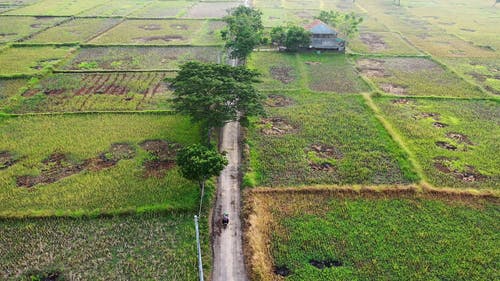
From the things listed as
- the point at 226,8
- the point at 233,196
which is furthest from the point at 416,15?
the point at 233,196

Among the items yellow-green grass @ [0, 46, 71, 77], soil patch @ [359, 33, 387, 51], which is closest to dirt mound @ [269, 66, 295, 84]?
soil patch @ [359, 33, 387, 51]

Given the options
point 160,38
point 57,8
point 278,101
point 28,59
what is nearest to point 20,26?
point 57,8

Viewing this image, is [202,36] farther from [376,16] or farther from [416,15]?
[416,15]

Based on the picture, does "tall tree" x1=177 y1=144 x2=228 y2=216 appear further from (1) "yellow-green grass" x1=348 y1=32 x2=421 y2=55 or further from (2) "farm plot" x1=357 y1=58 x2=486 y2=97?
(1) "yellow-green grass" x1=348 y1=32 x2=421 y2=55

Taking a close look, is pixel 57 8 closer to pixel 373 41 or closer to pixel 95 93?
pixel 95 93

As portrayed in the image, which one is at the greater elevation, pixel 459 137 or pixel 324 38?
pixel 324 38

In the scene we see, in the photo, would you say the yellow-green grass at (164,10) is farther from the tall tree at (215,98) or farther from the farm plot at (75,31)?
the tall tree at (215,98)
